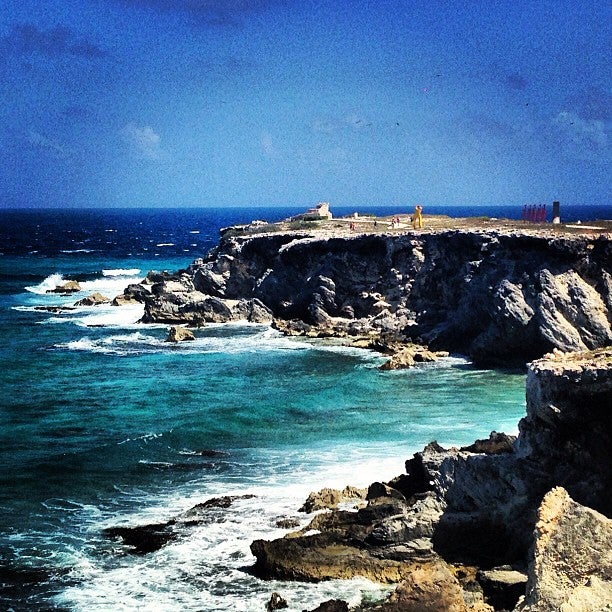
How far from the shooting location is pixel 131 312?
64.2 meters

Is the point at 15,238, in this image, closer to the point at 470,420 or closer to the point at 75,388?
the point at 75,388

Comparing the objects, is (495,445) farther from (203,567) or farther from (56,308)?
(56,308)

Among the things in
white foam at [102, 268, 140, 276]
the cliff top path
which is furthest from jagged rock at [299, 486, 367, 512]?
white foam at [102, 268, 140, 276]

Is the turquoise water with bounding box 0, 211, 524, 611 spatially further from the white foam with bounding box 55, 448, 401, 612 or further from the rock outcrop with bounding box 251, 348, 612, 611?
the rock outcrop with bounding box 251, 348, 612, 611

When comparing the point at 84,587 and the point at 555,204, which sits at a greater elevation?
the point at 555,204

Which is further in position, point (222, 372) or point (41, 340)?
point (41, 340)

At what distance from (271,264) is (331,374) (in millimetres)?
22602

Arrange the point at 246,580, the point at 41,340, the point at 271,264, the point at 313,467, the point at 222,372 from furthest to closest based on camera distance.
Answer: the point at 271,264 < the point at 41,340 < the point at 222,372 < the point at 313,467 < the point at 246,580

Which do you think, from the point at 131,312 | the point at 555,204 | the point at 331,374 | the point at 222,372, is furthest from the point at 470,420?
the point at 131,312

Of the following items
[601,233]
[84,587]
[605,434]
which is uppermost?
[601,233]

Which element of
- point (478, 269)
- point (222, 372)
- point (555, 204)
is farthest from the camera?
point (555, 204)

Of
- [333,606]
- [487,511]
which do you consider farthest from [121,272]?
[333,606]

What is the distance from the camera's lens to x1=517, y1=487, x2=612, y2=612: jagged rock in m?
10.9

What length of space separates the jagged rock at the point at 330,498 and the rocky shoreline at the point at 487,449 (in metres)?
0.71
